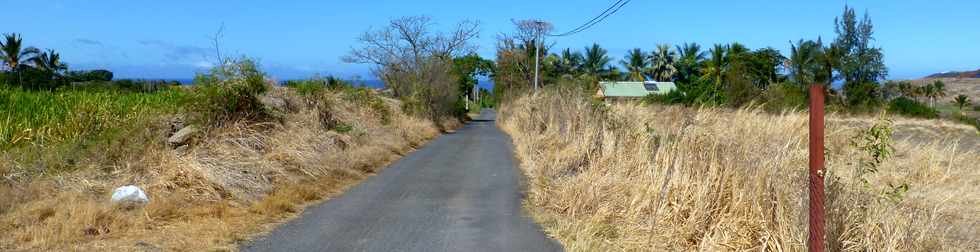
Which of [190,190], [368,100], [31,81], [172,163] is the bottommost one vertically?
[190,190]

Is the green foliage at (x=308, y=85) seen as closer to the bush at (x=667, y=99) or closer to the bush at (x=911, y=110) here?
the bush at (x=667, y=99)

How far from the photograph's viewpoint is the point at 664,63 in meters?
93.9

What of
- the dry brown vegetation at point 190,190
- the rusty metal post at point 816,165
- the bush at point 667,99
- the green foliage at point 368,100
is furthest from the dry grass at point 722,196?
the green foliage at point 368,100

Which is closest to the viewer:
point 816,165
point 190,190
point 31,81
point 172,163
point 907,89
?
point 816,165

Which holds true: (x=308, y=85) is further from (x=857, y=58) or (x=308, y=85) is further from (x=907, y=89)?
(x=907, y=89)

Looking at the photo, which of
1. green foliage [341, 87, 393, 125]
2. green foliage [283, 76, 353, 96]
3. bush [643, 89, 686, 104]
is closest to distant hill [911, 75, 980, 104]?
bush [643, 89, 686, 104]

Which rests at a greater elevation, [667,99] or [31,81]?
[31,81]

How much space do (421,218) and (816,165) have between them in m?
5.68

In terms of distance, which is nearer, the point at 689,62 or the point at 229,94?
the point at 229,94

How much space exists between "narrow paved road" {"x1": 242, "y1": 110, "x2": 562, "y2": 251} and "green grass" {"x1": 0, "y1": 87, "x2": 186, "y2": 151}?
12.8 ft

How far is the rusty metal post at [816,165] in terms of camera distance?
470 centimetres

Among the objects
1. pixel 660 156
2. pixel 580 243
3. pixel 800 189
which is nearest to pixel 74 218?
pixel 580 243

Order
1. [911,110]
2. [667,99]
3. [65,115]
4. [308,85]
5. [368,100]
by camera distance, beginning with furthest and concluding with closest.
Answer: [911,110] < [368,100] < [667,99] < [308,85] < [65,115]

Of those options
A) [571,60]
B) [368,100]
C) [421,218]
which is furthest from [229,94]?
[571,60]
